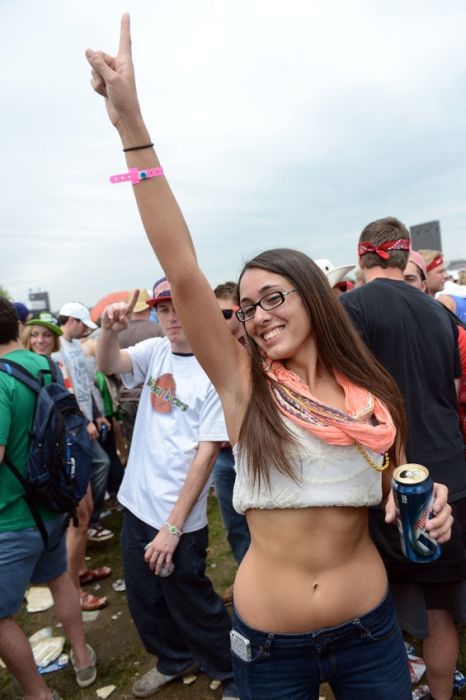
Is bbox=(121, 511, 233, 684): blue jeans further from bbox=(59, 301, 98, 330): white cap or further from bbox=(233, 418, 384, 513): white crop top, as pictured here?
bbox=(59, 301, 98, 330): white cap

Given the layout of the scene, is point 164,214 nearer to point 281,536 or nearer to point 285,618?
point 281,536

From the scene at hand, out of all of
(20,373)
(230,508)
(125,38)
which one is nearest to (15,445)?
(20,373)

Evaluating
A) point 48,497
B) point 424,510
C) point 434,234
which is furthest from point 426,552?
point 434,234

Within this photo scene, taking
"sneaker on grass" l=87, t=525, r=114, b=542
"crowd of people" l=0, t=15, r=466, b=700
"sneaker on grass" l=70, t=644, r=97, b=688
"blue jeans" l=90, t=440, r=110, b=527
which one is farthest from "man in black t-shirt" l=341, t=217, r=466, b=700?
"sneaker on grass" l=87, t=525, r=114, b=542

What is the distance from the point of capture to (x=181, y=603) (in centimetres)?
252

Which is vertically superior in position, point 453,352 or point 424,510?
point 453,352

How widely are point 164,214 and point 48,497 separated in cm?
179

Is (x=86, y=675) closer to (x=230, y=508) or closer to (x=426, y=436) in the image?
(x=230, y=508)

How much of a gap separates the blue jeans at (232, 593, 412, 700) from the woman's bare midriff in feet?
0.11

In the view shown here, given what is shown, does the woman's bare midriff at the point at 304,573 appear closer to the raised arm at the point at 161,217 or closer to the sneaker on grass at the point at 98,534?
the raised arm at the point at 161,217

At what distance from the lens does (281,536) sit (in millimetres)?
1490

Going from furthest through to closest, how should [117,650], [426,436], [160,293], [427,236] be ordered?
1. [427,236]
2. [117,650]
3. [160,293]
4. [426,436]

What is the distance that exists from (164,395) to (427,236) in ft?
30.6

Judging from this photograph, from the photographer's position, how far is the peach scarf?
57.2 inches
